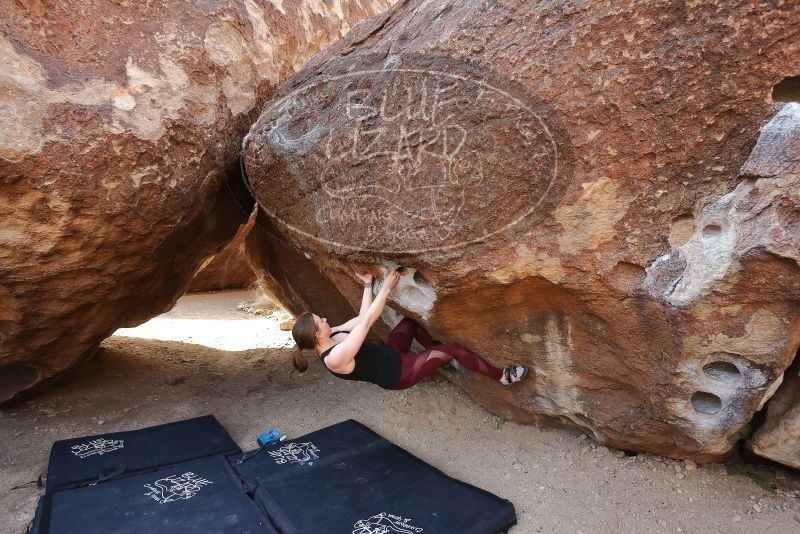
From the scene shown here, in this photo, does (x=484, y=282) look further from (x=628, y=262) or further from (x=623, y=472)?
(x=623, y=472)

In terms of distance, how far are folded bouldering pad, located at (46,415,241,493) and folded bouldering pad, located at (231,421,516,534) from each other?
0.28 meters

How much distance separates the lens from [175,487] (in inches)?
95.3

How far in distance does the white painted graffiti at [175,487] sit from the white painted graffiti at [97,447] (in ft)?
1.67

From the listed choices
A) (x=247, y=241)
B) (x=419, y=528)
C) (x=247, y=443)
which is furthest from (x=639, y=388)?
(x=247, y=241)

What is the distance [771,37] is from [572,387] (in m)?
1.57

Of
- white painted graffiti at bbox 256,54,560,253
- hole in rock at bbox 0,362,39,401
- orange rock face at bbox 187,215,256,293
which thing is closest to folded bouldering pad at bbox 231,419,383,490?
white painted graffiti at bbox 256,54,560,253

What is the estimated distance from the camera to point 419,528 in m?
2.09

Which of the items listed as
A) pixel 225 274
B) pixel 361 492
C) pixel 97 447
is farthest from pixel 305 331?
pixel 225 274

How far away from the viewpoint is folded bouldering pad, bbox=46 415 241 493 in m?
2.52

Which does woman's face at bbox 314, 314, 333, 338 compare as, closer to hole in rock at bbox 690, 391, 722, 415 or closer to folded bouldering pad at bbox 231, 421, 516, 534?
folded bouldering pad at bbox 231, 421, 516, 534

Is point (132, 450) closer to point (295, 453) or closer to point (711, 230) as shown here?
point (295, 453)

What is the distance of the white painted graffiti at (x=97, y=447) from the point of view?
2738 millimetres

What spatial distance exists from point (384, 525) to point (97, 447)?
170 cm

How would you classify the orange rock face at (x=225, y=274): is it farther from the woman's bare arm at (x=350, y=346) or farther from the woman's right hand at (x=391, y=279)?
the woman's bare arm at (x=350, y=346)
